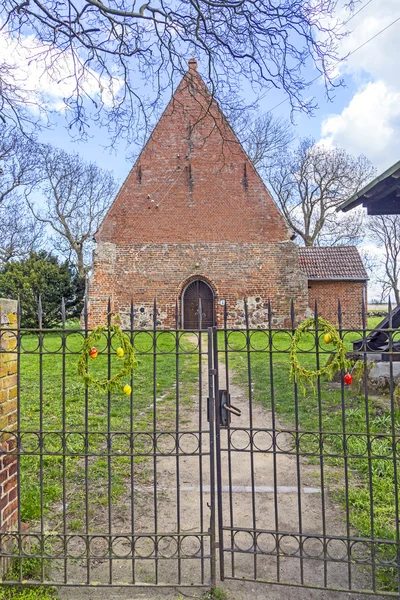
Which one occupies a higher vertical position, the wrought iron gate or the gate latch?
the gate latch

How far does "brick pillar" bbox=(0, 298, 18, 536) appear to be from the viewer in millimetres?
2645

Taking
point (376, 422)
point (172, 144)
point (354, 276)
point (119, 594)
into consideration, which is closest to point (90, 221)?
point (172, 144)

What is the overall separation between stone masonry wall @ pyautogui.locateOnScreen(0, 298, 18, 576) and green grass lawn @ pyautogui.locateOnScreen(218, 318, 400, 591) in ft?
4.84

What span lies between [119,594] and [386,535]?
1874 mm

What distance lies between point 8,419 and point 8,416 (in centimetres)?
2

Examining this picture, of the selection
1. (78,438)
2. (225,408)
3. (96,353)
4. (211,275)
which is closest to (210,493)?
(225,408)

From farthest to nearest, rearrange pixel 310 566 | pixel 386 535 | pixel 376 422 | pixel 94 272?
pixel 94 272
pixel 376 422
pixel 386 535
pixel 310 566

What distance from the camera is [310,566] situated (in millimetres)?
2703

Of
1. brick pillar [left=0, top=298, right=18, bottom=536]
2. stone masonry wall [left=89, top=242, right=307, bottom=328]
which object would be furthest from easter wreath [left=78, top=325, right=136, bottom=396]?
stone masonry wall [left=89, top=242, right=307, bottom=328]

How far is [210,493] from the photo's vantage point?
275cm

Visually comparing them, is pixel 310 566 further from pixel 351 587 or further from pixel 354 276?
pixel 354 276

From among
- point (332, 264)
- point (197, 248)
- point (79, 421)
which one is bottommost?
point (79, 421)

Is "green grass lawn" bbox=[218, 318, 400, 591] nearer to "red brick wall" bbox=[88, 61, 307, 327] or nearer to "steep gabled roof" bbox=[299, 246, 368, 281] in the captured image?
"red brick wall" bbox=[88, 61, 307, 327]

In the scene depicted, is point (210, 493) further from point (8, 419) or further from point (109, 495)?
point (8, 419)
